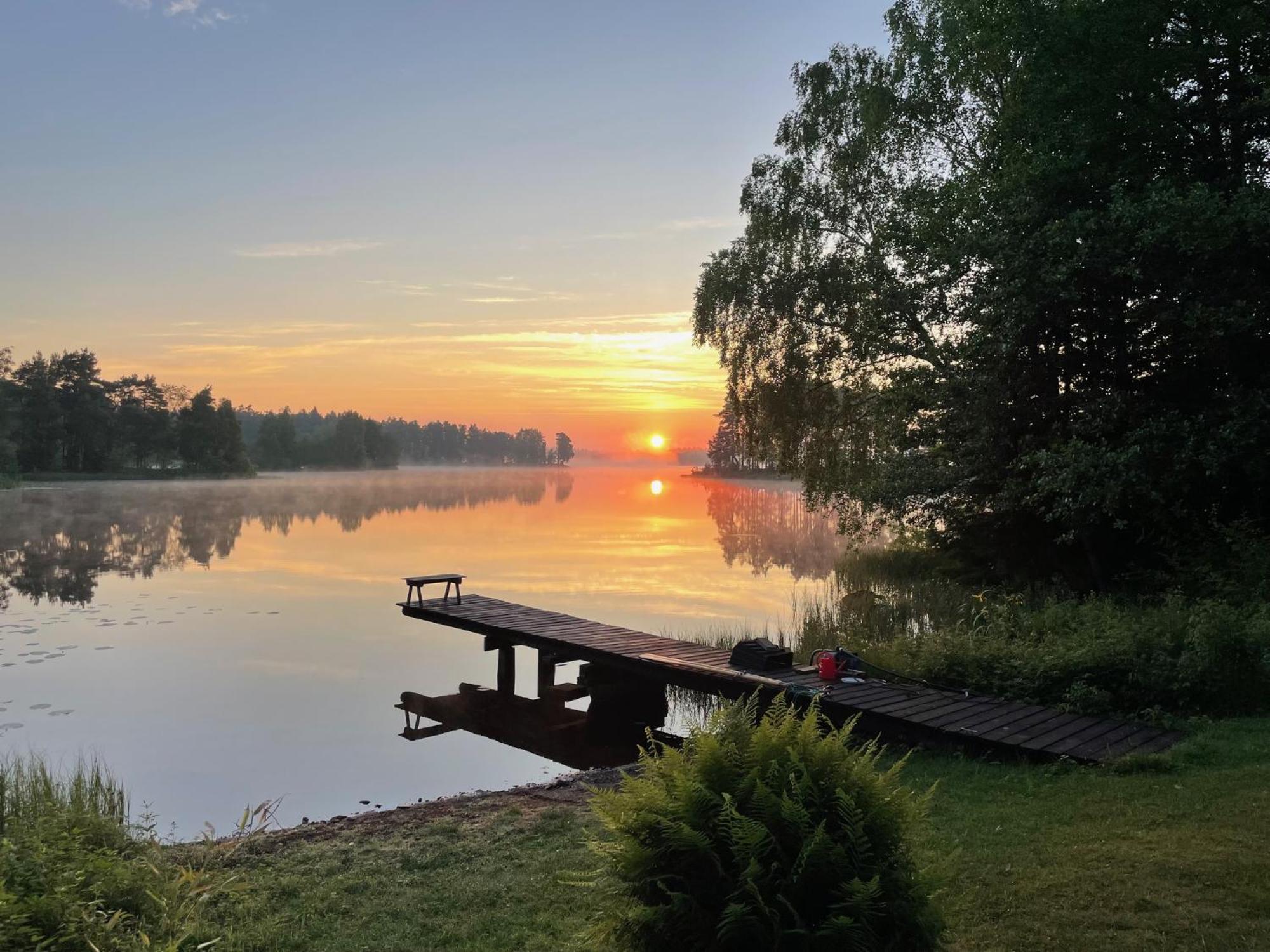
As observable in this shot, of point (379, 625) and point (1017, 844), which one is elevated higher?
point (1017, 844)

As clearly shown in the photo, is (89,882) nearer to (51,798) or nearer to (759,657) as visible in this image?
(51,798)

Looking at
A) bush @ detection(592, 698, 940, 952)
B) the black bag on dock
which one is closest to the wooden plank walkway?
the black bag on dock

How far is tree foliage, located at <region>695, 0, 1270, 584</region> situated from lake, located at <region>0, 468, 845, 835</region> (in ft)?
18.6

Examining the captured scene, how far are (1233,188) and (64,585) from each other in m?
27.2

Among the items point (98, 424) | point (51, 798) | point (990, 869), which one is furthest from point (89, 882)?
point (98, 424)

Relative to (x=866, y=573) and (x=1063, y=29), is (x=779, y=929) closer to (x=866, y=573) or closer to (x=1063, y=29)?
(x=1063, y=29)

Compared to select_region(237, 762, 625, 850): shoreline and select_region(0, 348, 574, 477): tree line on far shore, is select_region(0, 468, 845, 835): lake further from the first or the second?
select_region(0, 348, 574, 477): tree line on far shore

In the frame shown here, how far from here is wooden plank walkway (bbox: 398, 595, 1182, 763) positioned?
25.4ft

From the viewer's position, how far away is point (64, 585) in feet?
74.8

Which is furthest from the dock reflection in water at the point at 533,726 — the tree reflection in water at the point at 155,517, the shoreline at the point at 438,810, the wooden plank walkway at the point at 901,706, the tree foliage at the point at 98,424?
the tree foliage at the point at 98,424

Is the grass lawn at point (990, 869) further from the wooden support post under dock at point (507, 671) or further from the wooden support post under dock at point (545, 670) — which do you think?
the wooden support post under dock at point (507, 671)

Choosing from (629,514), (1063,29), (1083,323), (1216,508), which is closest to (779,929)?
(1216,508)

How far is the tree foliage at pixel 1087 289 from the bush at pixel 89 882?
41.8 feet

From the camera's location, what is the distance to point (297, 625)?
18.6 metres
